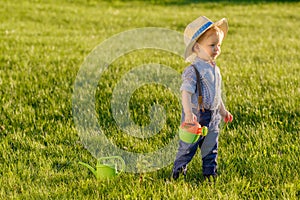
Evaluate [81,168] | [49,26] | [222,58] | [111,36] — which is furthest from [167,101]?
[49,26]

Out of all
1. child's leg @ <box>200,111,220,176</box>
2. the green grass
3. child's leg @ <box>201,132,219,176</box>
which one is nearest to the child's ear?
child's leg @ <box>200,111,220,176</box>

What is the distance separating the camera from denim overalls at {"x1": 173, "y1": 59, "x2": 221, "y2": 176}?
14.7 feet

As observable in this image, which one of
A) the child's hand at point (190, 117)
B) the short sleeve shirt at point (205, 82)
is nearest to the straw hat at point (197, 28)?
the short sleeve shirt at point (205, 82)

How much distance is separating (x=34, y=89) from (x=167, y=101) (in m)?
2.10

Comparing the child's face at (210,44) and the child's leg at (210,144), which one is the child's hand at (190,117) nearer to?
the child's leg at (210,144)

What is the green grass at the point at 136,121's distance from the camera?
15.0 ft

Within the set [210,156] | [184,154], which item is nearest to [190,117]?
[184,154]

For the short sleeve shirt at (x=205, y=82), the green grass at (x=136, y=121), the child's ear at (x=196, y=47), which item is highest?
Result: the child's ear at (x=196, y=47)

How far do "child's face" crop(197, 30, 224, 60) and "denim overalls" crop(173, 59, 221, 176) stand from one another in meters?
0.10

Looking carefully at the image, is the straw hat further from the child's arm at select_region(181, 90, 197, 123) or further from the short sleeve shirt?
the child's arm at select_region(181, 90, 197, 123)

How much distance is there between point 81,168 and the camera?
505 centimetres

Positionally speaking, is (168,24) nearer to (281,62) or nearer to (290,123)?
(281,62)

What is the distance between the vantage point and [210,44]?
4465 mm

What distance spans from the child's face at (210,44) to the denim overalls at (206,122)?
0.33 ft
